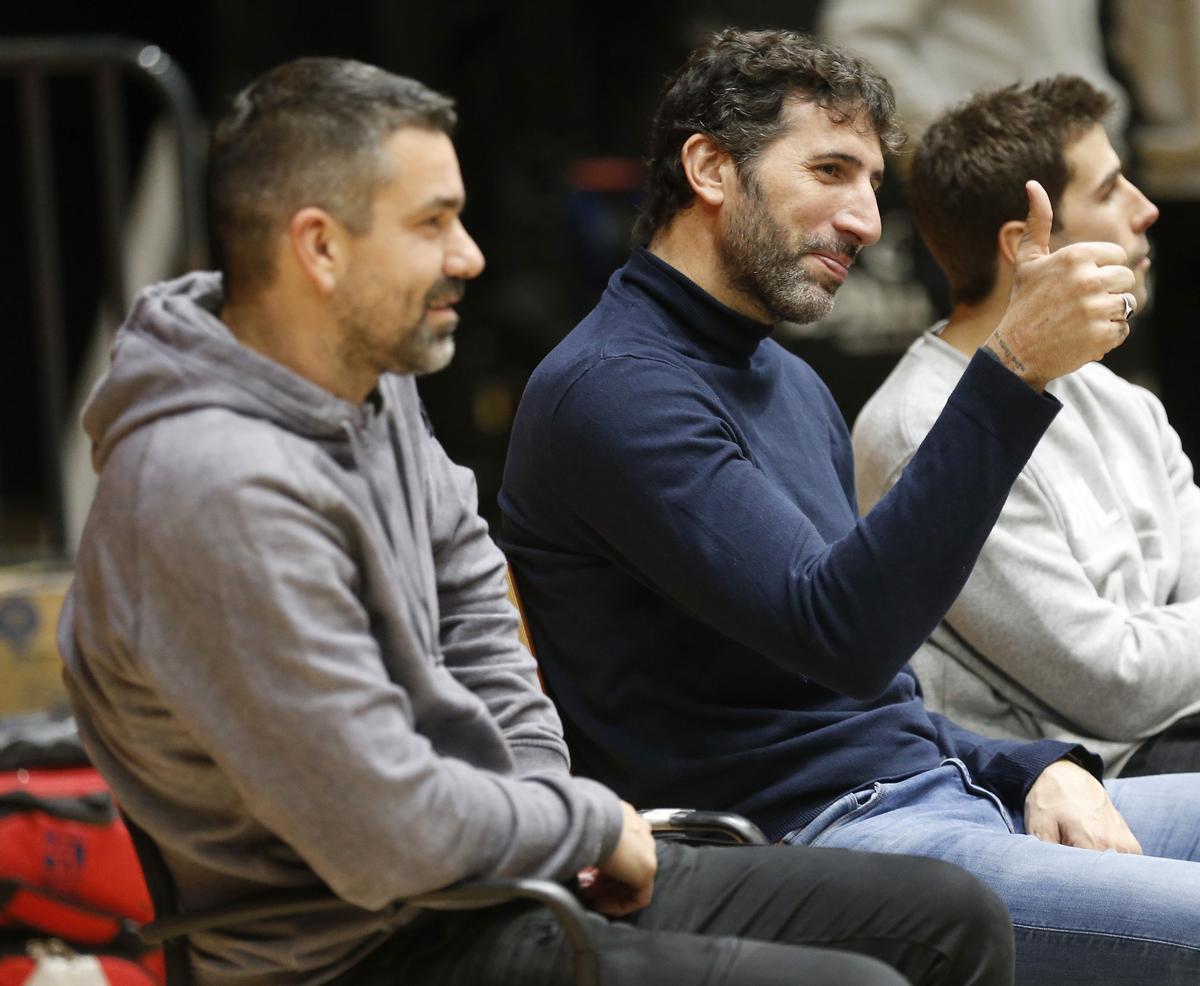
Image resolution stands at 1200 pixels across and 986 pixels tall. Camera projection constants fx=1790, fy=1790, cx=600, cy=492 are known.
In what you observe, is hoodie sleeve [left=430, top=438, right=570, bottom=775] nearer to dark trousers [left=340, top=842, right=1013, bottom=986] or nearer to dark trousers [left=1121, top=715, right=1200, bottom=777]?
dark trousers [left=340, top=842, right=1013, bottom=986]

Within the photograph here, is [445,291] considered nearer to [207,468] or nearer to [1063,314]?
[207,468]

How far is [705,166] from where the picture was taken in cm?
238

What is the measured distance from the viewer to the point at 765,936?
1901mm

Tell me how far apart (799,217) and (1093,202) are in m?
0.65

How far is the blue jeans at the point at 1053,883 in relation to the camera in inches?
79.0

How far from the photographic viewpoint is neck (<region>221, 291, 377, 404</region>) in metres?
1.77

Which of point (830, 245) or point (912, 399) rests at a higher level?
point (830, 245)

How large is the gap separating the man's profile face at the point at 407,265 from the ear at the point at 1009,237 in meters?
1.16

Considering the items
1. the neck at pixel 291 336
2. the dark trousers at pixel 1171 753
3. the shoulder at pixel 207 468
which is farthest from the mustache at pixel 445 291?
the dark trousers at pixel 1171 753

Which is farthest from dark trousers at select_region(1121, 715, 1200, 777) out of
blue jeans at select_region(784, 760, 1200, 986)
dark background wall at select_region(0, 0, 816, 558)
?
dark background wall at select_region(0, 0, 816, 558)

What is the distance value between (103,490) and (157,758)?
27cm

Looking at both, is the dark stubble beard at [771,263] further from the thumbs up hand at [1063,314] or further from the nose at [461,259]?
the nose at [461,259]

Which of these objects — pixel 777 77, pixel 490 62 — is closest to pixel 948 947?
pixel 777 77

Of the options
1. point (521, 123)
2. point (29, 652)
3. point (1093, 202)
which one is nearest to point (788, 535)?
point (1093, 202)
